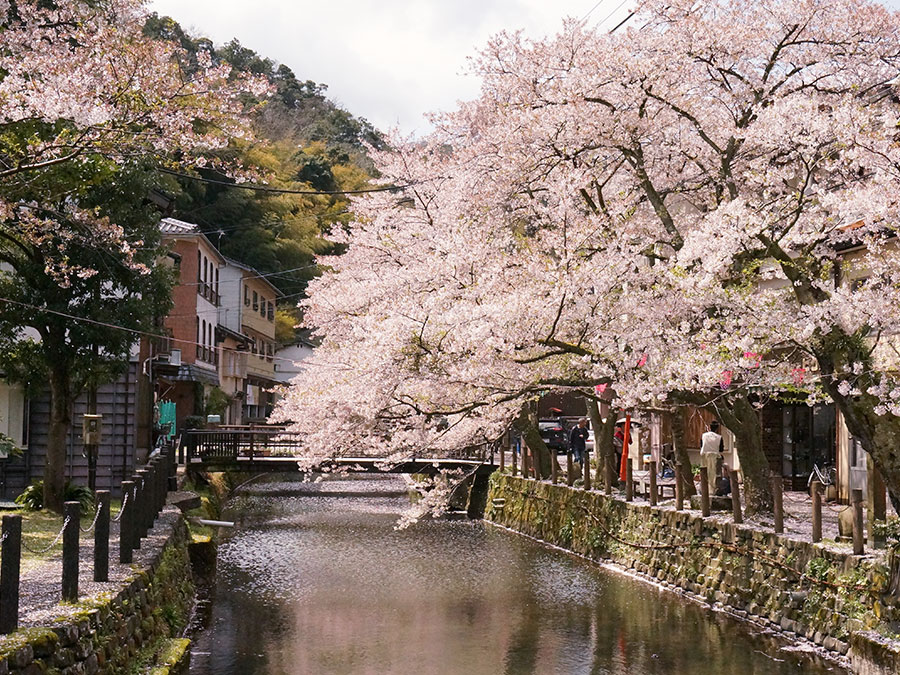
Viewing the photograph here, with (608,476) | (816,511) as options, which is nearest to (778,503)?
(816,511)

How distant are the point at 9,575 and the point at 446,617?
9.15 meters

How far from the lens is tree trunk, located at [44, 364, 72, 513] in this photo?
55.8ft

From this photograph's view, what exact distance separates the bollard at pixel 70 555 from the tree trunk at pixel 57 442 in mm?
8862

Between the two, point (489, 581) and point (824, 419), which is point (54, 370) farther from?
point (824, 419)

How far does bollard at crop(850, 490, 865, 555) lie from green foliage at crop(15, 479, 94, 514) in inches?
486

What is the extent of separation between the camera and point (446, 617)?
1535 centimetres

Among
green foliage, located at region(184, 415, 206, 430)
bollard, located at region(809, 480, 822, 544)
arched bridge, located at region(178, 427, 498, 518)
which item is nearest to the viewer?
bollard, located at region(809, 480, 822, 544)

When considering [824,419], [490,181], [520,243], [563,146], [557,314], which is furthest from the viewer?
[824,419]

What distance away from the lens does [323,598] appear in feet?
55.0

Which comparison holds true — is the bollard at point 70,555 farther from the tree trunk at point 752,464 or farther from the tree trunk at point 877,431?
the tree trunk at point 752,464

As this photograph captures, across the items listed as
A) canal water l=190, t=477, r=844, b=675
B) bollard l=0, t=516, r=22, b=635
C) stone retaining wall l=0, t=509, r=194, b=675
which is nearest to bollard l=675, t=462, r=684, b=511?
canal water l=190, t=477, r=844, b=675

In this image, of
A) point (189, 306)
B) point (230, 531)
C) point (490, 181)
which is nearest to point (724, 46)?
point (490, 181)

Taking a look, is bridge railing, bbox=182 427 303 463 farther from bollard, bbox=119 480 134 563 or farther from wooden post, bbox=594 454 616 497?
bollard, bbox=119 480 134 563

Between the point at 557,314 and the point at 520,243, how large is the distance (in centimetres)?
380
